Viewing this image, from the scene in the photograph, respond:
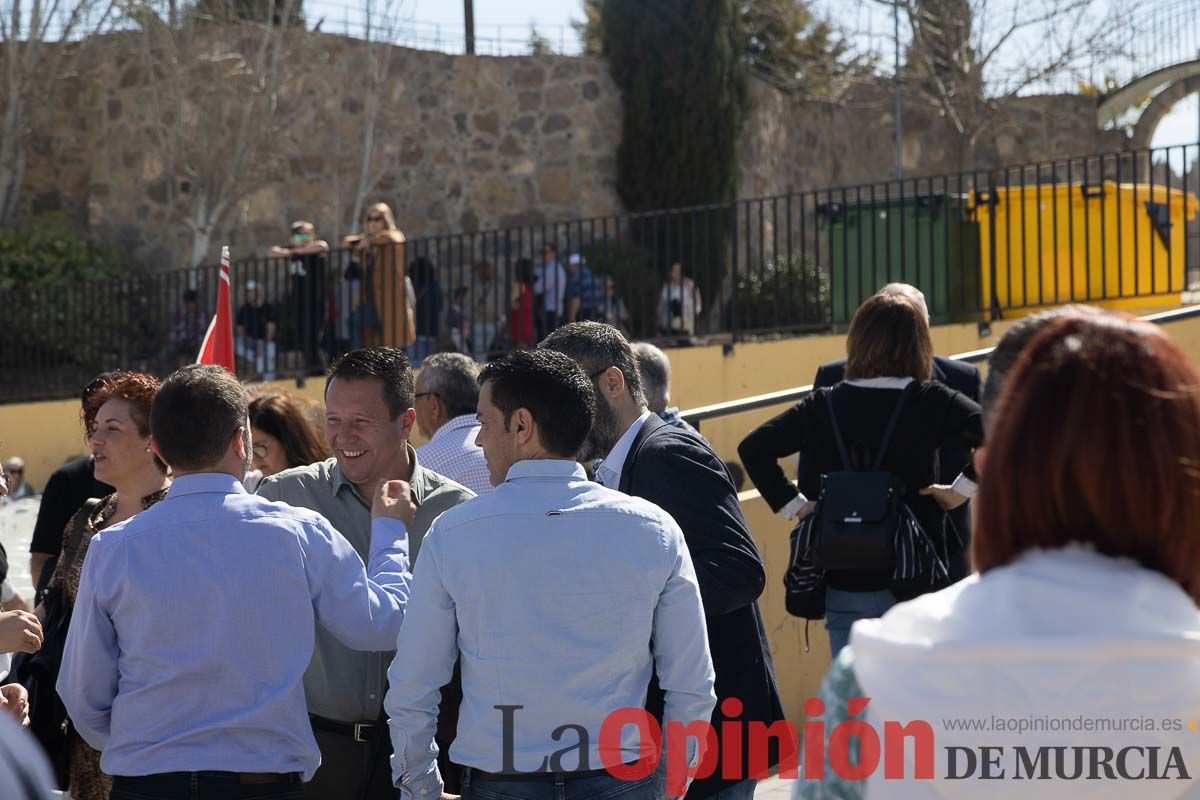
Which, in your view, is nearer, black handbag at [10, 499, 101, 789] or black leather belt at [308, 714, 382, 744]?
black leather belt at [308, 714, 382, 744]

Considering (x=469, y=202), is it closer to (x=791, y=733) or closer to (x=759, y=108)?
(x=759, y=108)

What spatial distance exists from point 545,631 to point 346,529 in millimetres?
1072

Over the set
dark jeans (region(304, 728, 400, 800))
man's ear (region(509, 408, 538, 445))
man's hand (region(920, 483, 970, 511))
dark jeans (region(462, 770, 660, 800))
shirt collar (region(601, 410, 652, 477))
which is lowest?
dark jeans (region(304, 728, 400, 800))

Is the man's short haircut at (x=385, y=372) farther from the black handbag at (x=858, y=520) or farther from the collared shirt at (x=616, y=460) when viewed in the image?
the black handbag at (x=858, y=520)

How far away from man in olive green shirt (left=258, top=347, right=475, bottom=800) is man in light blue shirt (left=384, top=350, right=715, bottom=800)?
0.44 m

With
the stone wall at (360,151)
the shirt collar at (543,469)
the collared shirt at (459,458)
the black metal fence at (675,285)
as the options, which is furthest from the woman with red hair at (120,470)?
the stone wall at (360,151)

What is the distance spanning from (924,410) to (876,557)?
19.7 inches

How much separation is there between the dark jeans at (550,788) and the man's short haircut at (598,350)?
1.19 m

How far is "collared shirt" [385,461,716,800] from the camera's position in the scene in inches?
122

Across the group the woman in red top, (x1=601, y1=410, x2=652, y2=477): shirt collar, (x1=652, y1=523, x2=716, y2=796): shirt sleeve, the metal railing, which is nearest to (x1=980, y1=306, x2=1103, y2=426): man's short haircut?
(x1=652, y1=523, x2=716, y2=796): shirt sleeve

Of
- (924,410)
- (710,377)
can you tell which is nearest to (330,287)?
(710,377)

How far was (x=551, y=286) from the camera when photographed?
13273 millimetres

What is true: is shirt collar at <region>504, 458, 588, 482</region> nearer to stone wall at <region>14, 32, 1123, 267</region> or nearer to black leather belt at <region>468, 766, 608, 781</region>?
→ black leather belt at <region>468, 766, 608, 781</region>

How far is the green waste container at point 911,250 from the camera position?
35.4 feet
